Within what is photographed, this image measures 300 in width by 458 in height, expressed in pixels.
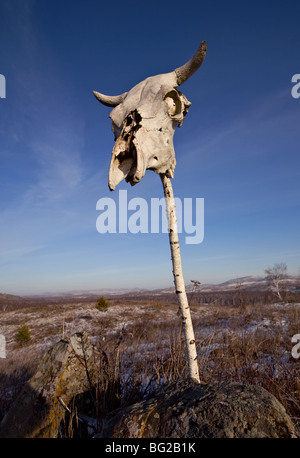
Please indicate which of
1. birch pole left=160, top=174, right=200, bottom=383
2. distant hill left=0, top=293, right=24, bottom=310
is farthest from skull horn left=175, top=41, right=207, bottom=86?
distant hill left=0, top=293, right=24, bottom=310

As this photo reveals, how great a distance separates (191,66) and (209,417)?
3287 mm

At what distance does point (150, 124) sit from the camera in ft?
7.48

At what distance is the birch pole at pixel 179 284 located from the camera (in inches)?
89.4

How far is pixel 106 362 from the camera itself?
3264 millimetres

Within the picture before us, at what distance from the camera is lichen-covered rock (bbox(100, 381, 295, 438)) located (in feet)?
4.88

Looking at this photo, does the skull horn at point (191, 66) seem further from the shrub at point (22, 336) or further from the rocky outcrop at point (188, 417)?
the shrub at point (22, 336)

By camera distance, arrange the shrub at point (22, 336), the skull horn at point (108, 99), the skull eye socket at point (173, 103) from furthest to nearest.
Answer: the shrub at point (22, 336) < the skull horn at point (108, 99) < the skull eye socket at point (173, 103)

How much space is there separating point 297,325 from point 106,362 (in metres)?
8.73

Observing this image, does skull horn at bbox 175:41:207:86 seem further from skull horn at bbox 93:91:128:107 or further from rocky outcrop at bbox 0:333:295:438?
rocky outcrop at bbox 0:333:295:438

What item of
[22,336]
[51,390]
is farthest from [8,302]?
[51,390]

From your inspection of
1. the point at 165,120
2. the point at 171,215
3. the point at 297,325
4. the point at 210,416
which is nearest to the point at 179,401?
the point at 210,416

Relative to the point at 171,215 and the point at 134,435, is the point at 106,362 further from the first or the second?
the point at 171,215

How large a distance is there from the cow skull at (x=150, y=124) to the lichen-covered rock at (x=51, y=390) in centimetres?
279

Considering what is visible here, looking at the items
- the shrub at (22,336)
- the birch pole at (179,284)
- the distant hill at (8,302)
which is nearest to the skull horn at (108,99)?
the birch pole at (179,284)
